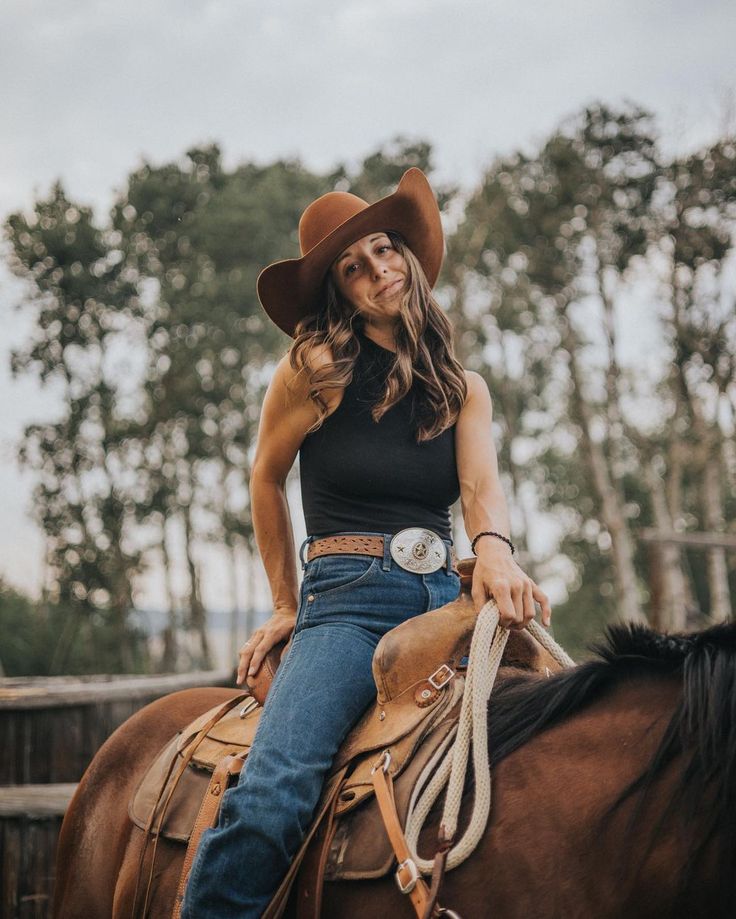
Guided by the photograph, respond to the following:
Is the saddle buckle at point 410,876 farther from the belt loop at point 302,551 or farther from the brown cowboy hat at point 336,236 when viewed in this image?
the brown cowboy hat at point 336,236

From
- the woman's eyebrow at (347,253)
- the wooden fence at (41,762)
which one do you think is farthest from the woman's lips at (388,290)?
the wooden fence at (41,762)

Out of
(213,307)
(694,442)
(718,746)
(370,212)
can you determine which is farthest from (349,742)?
(213,307)

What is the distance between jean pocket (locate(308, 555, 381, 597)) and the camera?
2.32 m

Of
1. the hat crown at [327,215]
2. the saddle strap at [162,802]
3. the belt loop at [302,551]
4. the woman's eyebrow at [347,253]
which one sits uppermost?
the hat crown at [327,215]

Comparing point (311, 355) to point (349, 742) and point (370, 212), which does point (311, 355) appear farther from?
point (349, 742)

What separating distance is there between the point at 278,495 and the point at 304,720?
872 millimetres

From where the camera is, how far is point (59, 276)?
26.4m

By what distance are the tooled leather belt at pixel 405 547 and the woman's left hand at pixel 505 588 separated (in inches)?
8.2

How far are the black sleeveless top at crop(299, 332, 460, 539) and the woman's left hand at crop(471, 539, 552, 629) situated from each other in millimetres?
319

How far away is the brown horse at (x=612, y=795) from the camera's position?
1573mm

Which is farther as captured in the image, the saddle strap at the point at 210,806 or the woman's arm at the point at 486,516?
the saddle strap at the point at 210,806

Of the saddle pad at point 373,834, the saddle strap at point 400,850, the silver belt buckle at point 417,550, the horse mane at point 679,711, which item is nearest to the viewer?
the horse mane at point 679,711

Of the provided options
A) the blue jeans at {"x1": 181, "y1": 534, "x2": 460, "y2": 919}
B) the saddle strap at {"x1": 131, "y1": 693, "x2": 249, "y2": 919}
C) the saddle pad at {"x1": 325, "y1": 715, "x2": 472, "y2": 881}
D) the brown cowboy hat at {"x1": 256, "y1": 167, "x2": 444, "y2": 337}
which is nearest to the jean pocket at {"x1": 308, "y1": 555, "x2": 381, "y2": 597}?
the blue jeans at {"x1": 181, "y1": 534, "x2": 460, "y2": 919}

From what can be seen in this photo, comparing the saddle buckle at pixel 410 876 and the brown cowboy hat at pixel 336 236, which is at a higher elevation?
the brown cowboy hat at pixel 336 236
